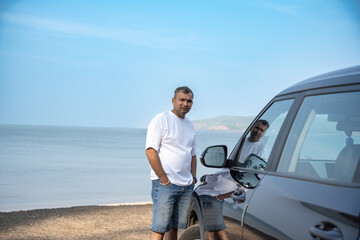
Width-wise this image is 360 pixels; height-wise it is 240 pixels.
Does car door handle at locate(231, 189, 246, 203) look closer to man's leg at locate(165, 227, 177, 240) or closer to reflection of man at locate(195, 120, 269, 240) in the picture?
reflection of man at locate(195, 120, 269, 240)

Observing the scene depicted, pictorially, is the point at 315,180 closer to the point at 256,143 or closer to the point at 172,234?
the point at 256,143

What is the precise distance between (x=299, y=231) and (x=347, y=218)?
0.28 m

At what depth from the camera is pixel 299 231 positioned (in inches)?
69.7

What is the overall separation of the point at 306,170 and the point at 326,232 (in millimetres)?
512

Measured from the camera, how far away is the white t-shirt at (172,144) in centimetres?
424

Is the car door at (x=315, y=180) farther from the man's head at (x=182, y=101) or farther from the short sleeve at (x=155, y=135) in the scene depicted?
the man's head at (x=182, y=101)

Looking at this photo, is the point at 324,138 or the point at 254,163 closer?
the point at 324,138

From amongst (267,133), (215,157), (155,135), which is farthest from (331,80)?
(155,135)

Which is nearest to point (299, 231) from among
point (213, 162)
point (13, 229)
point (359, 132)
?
point (359, 132)

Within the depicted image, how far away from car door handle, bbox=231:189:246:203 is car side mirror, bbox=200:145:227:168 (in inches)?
17.6

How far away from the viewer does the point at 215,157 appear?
3.16 metres

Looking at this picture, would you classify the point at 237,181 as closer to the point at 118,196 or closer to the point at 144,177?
the point at 118,196

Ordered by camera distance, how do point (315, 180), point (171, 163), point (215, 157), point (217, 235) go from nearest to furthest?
point (315, 180), point (217, 235), point (215, 157), point (171, 163)

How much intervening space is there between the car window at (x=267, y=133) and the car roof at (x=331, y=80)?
0.09 meters
